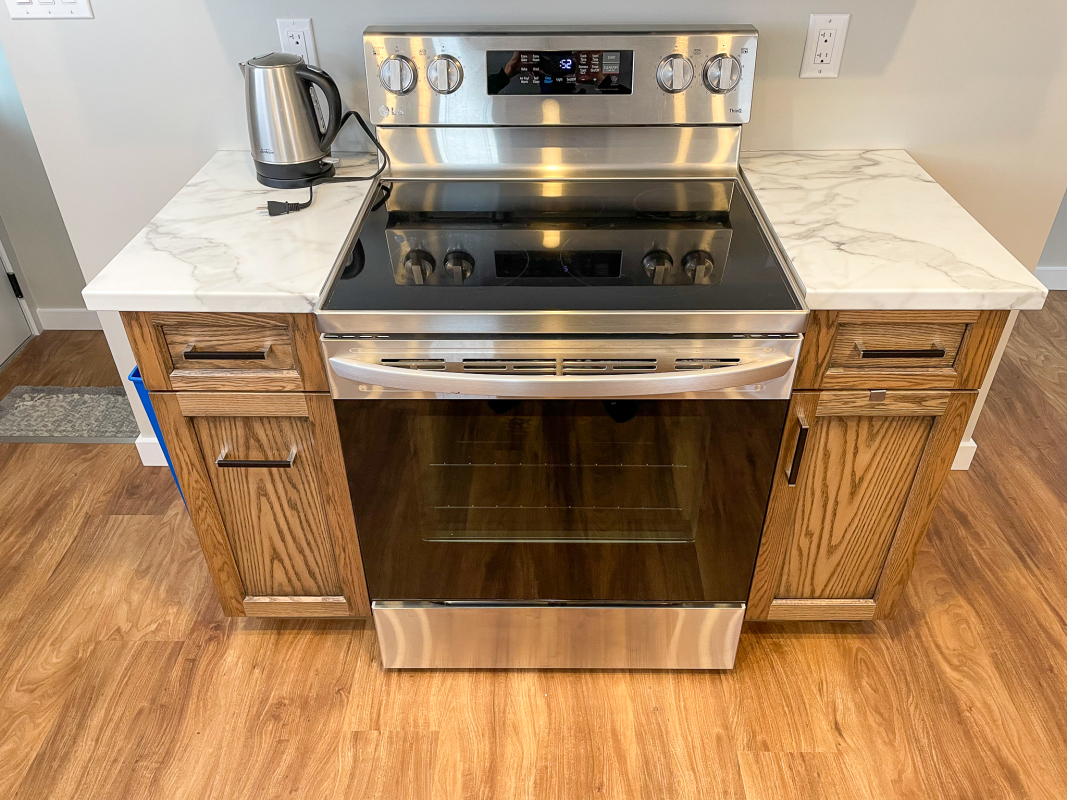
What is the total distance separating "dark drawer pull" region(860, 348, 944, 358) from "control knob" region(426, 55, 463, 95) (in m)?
0.87

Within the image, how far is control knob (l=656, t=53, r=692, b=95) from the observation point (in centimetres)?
143

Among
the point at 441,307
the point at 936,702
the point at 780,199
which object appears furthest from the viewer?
the point at 936,702

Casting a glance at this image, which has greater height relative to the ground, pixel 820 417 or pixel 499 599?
pixel 820 417

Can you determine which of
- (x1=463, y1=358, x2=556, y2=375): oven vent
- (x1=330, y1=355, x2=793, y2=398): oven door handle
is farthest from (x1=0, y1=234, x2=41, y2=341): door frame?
(x1=463, y1=358, x2=556, y2=375): oven vent

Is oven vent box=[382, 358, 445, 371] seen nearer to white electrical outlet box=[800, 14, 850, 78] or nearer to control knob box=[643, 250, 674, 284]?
control knob box=[643, 250, 674, 284]

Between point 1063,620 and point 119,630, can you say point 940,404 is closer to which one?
point 1063,620

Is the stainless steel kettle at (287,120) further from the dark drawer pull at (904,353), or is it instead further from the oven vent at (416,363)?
the dark drawer pull at (904,353)

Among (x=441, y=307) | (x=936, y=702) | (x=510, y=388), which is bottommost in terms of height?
(x=936, y=702)

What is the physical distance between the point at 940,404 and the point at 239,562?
51.5 inches

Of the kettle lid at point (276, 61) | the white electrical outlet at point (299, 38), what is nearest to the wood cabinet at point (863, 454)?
the kettle lid at point (276, 61)

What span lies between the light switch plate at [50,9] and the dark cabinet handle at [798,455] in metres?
1.56

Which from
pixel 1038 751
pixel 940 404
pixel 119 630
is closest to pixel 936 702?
pixel 1038 751

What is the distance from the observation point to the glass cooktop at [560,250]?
3.83 ft

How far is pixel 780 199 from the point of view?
1.44m
